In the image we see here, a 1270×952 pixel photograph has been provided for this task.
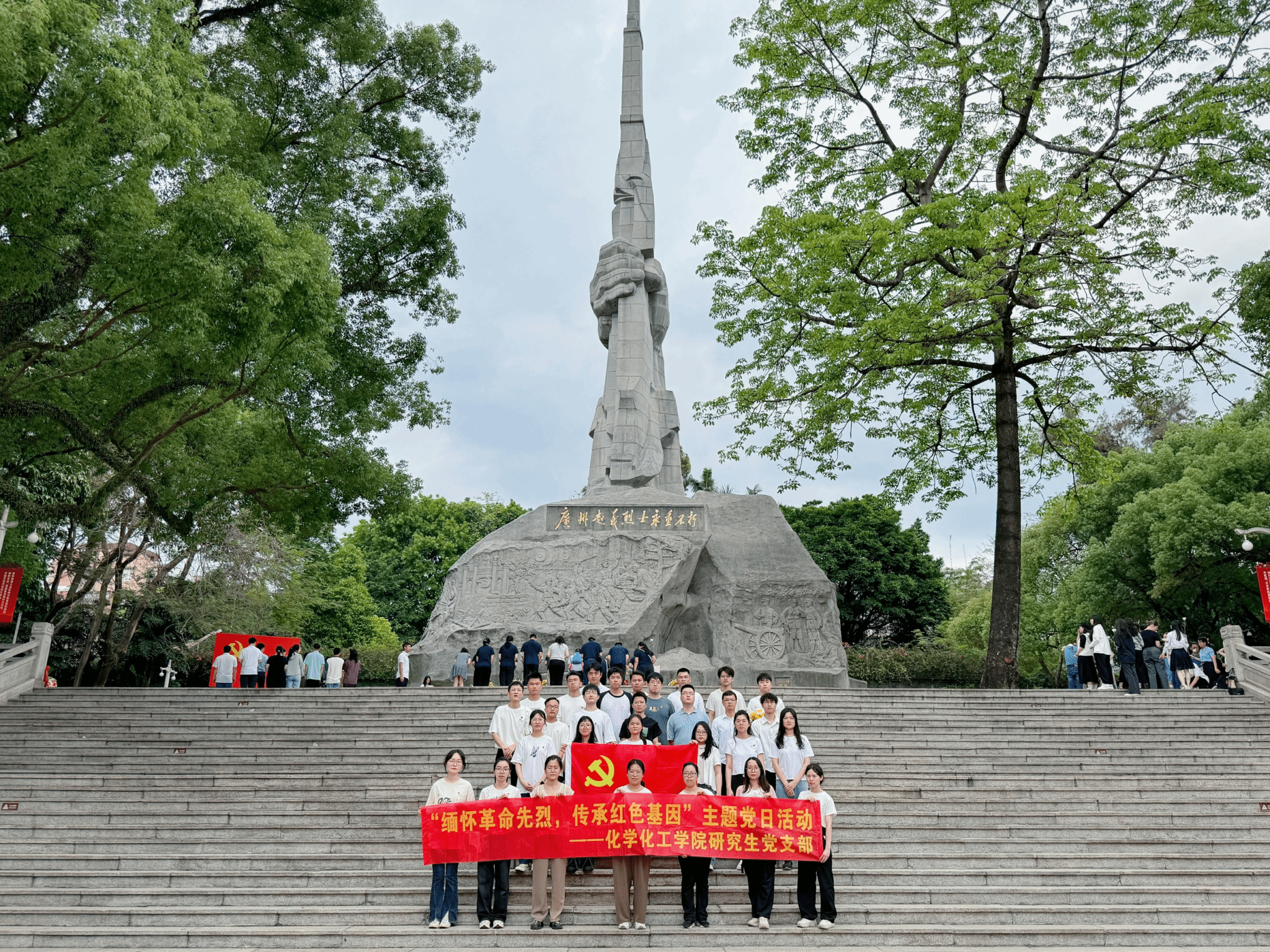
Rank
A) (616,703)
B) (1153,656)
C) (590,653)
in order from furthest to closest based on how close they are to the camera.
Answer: (1153,656), (590,653), (616,703)

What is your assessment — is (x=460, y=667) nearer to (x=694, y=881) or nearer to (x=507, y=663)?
(x=507, y=663)

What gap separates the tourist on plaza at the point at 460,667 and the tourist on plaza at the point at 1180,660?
10.3m

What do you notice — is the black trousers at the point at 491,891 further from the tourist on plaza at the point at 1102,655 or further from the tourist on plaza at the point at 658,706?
the tourist on plaza at the point at 1102,655

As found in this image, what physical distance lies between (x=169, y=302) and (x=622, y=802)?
266 inches

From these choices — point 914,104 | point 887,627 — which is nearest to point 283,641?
point 914,104

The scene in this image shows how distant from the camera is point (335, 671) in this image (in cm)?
1427

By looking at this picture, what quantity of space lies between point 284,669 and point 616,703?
8.65m

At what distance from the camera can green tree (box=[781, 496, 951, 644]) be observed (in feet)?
104

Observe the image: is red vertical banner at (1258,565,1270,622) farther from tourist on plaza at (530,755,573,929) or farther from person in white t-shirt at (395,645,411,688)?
tourist on plaza at (530,755,573,929)

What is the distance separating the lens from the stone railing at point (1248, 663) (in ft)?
39.8

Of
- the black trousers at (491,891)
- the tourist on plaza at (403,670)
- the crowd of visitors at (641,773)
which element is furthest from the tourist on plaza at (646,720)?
the tourist on plaza at (403,670)

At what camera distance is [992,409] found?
655 inches

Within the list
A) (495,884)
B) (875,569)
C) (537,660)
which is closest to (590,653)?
(537,660)

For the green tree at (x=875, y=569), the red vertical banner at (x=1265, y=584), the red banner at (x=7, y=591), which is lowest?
the red banner at (x=7, y=591)
